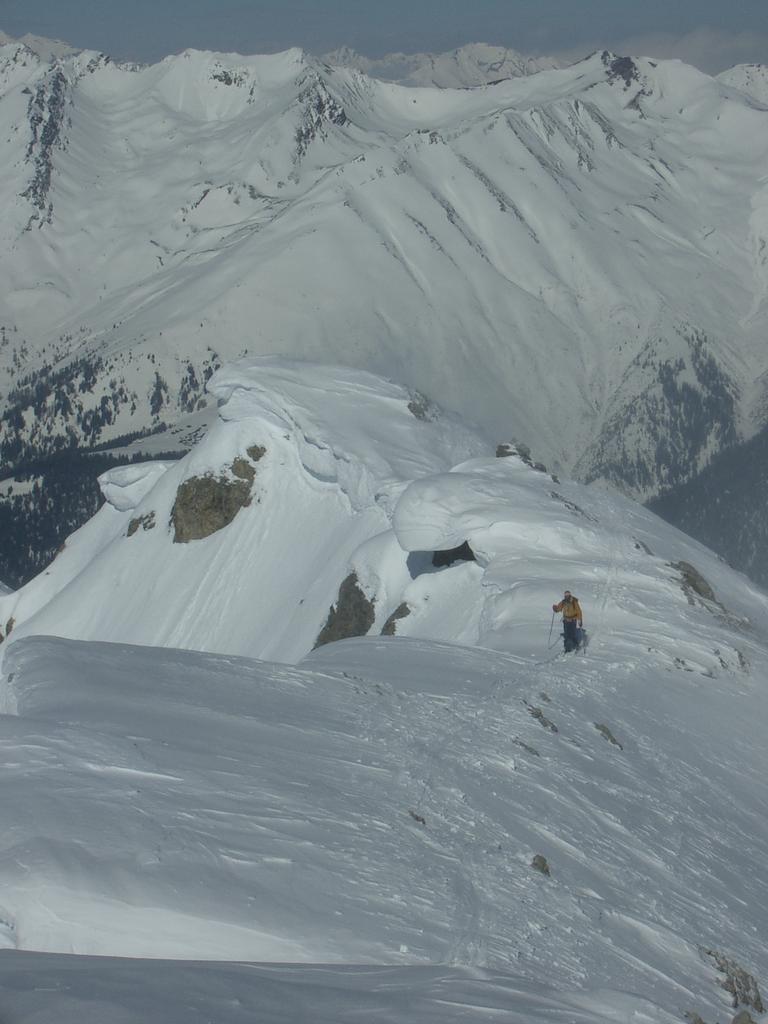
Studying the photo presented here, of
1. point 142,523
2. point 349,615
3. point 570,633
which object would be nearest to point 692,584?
point 570,633

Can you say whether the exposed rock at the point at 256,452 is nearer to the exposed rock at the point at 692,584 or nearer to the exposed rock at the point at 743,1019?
the exposed rock at the point at 692,584

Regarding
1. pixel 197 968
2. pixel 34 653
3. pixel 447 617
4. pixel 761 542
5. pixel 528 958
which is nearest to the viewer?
pixel 197 968

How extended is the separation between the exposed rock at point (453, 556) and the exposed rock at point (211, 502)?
19.9m

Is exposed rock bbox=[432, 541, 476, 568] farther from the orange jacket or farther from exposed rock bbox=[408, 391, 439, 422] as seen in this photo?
exposed rock bbox=[408, 391, 439, 422]

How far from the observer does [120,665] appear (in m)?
21.5

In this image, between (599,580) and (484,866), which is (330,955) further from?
(599,580)

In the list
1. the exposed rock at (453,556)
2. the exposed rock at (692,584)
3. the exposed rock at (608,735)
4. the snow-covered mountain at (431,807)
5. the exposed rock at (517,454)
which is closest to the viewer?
the snow-covered mountain at (431,807)

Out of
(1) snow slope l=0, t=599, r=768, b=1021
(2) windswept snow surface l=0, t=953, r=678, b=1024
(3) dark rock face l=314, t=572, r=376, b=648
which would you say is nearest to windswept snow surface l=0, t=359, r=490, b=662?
(3) dark rock face l=314, t=572, r=376, b=648

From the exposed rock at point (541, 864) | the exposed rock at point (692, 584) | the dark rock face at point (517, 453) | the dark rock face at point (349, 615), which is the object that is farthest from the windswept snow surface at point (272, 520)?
the exposed rock at point (541, 864)

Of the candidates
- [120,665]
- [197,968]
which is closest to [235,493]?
[120,665]

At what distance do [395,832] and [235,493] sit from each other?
154ft

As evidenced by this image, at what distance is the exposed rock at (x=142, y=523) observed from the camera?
65.9 metres

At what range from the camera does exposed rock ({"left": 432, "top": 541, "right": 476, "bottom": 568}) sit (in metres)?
42.0

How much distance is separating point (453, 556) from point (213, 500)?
21.8 metres
